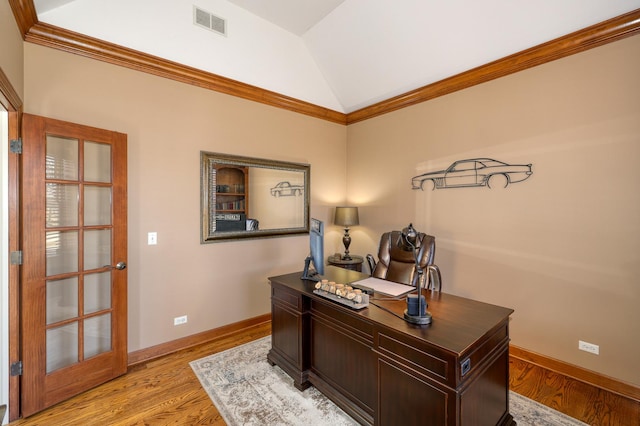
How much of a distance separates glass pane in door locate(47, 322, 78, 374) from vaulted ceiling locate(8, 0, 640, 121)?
2.35 meters

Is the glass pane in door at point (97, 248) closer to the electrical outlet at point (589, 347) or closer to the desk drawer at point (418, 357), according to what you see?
the desk drawer at point (418, 357)

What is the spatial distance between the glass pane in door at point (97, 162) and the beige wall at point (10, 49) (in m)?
0.53

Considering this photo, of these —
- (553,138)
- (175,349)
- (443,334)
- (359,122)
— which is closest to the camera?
(443,334)

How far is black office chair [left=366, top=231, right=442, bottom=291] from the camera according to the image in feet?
8.82

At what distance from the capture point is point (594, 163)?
7.72ft

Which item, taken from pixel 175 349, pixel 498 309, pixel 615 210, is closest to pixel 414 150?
pixel 615 210

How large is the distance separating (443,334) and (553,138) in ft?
7.28

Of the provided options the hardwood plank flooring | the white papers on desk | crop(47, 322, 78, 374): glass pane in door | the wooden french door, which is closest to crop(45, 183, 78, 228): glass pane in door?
the wooden french door

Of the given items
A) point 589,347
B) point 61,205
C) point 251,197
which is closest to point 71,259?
point 61,205

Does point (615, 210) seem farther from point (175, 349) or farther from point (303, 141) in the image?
point (175, 349)

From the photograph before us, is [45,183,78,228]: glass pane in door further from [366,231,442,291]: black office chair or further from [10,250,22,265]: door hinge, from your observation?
[366,231,442,291]: black office chair

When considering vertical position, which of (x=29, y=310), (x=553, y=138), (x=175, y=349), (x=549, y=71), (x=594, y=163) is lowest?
(x=175, y=349)

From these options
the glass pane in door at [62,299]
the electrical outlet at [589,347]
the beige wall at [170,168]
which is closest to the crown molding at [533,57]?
the beige wall at [170,168]

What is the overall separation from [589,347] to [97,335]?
13.4ft
